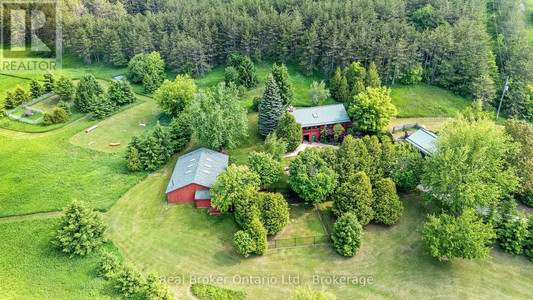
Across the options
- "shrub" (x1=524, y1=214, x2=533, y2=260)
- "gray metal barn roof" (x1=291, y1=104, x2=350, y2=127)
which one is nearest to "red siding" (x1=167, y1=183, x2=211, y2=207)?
"gray metal barn roof" (x1=291, y1=104, x2=350, y2=127)

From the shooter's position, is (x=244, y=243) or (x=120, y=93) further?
(x=120, y=93)

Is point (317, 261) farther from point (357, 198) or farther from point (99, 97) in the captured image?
point (99, 97)

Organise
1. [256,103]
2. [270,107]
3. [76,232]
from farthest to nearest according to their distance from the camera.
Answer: [256,103] < [270,107] < [76,232]

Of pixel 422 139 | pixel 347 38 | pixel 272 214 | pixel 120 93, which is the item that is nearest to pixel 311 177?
pixel 272 214

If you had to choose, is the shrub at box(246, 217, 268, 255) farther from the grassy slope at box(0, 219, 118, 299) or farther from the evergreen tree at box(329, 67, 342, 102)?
the evergreen tree at box(329, 67, 342, 102)

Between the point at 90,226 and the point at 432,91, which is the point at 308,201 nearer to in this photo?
the point at 90,226

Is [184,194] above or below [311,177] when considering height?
below
